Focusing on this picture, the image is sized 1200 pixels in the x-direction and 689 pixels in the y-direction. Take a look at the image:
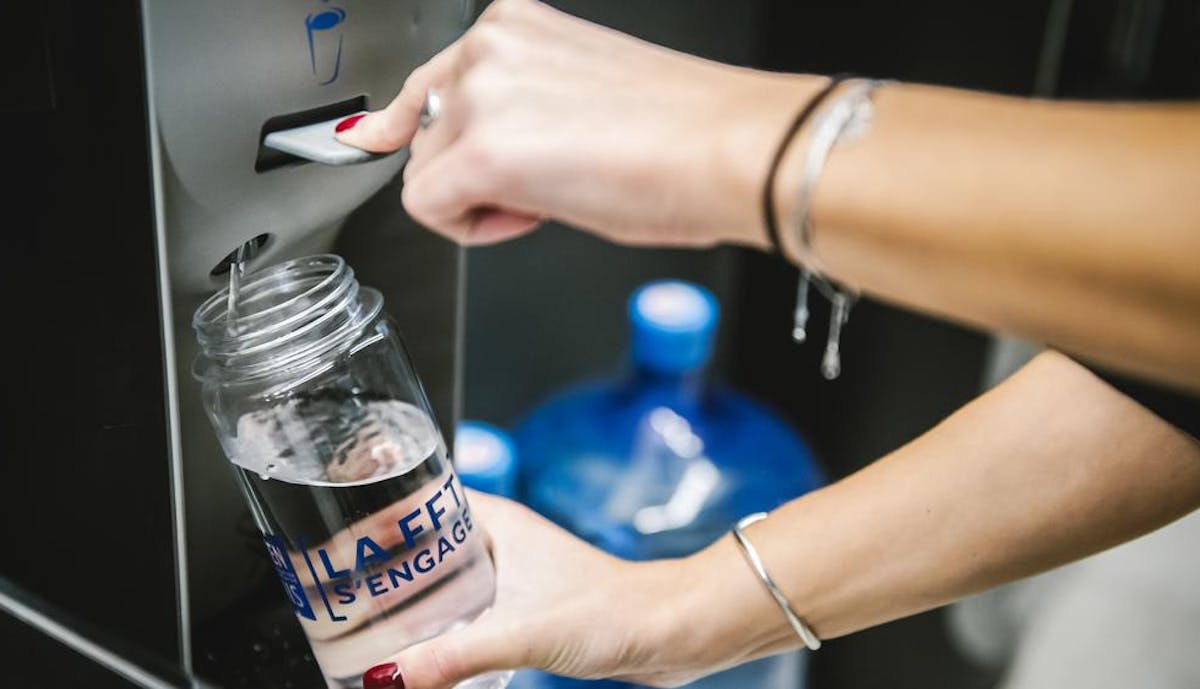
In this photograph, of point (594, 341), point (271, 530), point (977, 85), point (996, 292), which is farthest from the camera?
point (594, 341)

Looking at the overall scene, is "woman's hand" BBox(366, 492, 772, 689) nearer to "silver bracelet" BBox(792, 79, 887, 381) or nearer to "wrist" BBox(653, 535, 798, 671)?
"wrist" BBox(653, 535, 798, 671)

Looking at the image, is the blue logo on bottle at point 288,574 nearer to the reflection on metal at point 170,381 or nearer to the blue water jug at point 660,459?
the reflection on metal at point 170,381

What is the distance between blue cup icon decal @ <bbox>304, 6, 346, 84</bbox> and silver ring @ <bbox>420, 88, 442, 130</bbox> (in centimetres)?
4

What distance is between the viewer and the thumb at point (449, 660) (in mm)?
490

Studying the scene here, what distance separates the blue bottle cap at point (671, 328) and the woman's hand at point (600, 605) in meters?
0.32

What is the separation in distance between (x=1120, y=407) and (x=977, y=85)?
1.44 feet

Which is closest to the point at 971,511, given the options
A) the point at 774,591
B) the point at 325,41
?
the point at 774,591

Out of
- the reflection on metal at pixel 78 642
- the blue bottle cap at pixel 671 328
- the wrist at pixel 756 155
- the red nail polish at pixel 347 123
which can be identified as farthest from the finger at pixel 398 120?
the blue bottle cap at pixel 671 328

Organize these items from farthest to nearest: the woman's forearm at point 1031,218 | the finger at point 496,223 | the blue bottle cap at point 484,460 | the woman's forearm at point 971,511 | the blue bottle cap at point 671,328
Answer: the blue bottle cap at point 671,328, the blue bottle cap at point 484,460, the woman's forearm at point 971,511, the finger at point 496,223, the woman's forearm at point 1031,218

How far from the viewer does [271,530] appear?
18.1 inches

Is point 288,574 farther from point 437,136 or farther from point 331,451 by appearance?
point 437,136

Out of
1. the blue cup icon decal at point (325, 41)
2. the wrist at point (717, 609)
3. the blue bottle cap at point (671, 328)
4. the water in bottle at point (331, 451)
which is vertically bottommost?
the blue bottle cap at point (671, 328)

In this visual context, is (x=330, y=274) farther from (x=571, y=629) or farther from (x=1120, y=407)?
(x=1120, y=407)

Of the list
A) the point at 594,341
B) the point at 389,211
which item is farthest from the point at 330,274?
the point at 594,341
